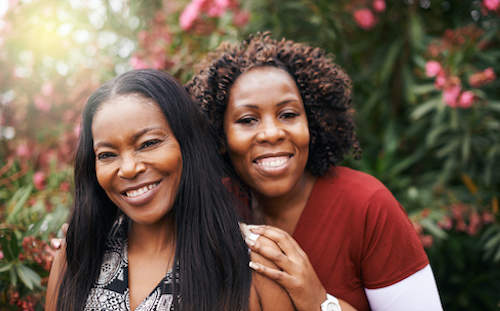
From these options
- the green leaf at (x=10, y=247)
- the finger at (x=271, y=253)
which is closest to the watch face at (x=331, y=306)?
the finger at (x=271, y=253)

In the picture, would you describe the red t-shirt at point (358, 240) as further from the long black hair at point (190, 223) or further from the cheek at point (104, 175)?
the cheek at point (104, 175)

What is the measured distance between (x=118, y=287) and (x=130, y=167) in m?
0.48

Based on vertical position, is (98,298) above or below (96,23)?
below

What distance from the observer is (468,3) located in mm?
3031

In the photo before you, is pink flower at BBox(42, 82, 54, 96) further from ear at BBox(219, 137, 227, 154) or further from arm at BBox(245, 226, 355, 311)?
arm at BBox(245, 226, 355, 311)

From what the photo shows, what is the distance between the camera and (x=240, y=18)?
2.87 metres

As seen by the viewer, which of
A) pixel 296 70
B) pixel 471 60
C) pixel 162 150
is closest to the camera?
pixel 162 150

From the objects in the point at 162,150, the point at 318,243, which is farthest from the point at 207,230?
the point at 318,243

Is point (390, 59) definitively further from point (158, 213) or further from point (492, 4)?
point (158, 213)

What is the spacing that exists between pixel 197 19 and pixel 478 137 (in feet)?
7.21

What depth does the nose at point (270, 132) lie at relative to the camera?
1648 mm

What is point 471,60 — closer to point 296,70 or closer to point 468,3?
point 468,3

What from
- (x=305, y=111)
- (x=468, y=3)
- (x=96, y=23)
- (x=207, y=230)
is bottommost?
(x=207, y=230)

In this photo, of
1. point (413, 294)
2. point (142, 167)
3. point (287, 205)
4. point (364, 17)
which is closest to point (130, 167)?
point (142, 167)
